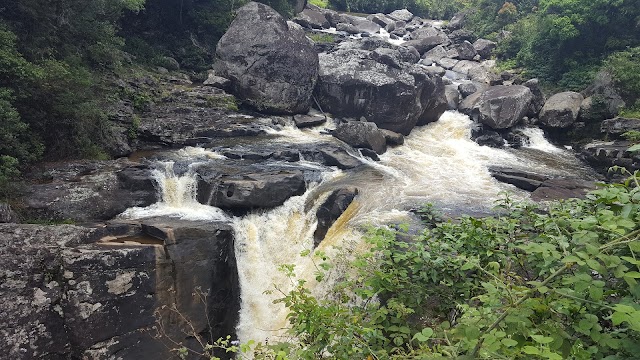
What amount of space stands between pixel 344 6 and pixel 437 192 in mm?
40244

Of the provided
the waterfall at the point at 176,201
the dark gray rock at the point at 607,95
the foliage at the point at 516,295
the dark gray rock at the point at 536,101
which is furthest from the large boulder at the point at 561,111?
the foliage at the point at 516,295

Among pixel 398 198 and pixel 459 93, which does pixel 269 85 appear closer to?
pixel 398 198

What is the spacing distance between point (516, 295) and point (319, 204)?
9883 mm

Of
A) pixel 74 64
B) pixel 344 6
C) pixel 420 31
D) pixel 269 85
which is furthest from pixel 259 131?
pixel 344 6

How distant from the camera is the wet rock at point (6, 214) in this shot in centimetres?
898

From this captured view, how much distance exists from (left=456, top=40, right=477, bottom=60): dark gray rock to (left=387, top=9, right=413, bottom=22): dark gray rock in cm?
1295

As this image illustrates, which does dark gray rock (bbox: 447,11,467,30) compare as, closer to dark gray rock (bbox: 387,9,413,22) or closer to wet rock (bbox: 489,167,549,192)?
dark gray rock (bbox: 387,9,413,22)

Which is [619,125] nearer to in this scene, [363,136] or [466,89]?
[466,89]

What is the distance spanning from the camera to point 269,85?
21016 millimetres

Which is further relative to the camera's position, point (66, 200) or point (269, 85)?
point (269, 85)

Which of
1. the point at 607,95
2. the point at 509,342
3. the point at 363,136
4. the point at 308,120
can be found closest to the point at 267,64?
the point at 308,120

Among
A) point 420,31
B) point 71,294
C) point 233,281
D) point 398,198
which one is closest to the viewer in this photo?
point 71,294

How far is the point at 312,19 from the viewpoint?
122 ft

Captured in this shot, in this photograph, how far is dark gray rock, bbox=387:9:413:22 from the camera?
152ft
